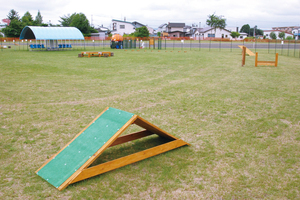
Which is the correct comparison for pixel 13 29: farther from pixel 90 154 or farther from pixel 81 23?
pixel 90 154

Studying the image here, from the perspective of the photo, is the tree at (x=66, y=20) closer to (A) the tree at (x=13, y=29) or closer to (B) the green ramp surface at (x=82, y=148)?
(A) the tree at (x=13, y=29)

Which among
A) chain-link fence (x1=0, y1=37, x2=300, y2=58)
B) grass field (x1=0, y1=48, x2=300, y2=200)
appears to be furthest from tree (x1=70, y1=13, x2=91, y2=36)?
grass field (x1=0, y1=48, x2=300, y2=200)

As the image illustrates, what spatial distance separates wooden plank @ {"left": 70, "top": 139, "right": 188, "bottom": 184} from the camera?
3736 mm

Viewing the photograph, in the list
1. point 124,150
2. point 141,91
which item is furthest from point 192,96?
point 124,150

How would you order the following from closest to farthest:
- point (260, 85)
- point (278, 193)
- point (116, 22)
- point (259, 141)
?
point (278, 193) → point (259, 141) → point (260, 85) → point (116, 22)

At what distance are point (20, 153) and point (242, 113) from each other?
17.4ft

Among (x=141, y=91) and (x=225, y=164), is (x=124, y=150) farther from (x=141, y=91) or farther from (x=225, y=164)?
(x=141, y=91)

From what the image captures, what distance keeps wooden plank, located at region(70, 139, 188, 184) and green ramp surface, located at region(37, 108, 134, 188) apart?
0.48 ft

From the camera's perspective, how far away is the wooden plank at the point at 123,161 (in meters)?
3.74

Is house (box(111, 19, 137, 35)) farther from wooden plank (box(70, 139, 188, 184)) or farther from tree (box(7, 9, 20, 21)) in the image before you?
wooden plank (box(70, 139, 188, 184))

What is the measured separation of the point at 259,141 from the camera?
5180mm

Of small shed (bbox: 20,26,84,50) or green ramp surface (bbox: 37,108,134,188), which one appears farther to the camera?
small shed (bbox: 20,26,84,50)

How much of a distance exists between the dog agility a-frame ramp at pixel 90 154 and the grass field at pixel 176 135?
0.37 feet

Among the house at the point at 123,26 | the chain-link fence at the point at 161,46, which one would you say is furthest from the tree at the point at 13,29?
the house at the point at 123,26
